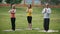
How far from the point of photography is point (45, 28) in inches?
314

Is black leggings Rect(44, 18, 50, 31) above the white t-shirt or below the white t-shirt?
below

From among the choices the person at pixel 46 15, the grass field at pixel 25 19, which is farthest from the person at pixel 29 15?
the person at pixel 46 15

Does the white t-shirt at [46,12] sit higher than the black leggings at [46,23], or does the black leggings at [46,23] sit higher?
the white t-shirt at [46,12]

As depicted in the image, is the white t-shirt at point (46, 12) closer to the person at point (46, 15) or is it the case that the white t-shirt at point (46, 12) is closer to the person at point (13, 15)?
the person at point (46, 15)

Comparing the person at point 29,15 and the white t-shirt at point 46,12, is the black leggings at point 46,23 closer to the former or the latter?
the white t-shirt at point 46,12

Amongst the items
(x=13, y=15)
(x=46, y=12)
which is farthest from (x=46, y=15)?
(x=13, y=15)

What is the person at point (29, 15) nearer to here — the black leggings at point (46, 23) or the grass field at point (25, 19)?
the grass field at point (25, 19)

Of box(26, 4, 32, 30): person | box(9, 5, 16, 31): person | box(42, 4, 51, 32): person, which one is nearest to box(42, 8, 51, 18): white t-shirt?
box(42, 4, 51, 32): person

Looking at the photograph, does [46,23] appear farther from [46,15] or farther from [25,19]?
[25,19]

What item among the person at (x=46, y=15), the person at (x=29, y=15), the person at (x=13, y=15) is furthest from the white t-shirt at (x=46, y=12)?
the person at (x=13, y=15)

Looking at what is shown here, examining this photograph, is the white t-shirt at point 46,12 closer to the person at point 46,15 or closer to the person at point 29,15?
the person at point 46,15

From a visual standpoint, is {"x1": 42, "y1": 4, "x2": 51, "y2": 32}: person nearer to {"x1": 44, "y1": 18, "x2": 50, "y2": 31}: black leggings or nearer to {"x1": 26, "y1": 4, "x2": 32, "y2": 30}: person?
{"x1": 44, "y1": 18, "x2": 50, "y2": 31}: black leggings

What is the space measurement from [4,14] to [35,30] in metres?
0.38

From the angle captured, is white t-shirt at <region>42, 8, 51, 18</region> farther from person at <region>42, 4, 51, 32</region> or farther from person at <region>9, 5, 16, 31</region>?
person at <region>9, 5, 16, 31</region>
